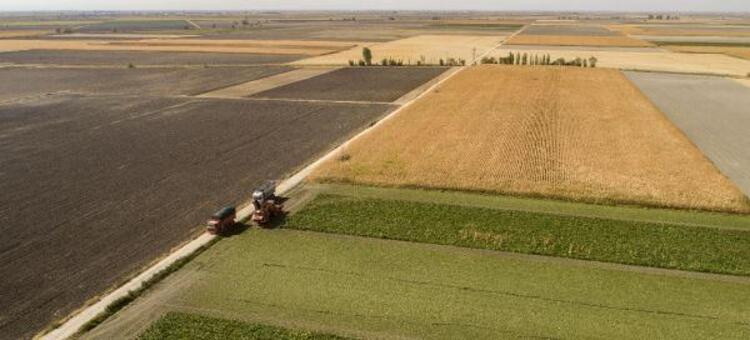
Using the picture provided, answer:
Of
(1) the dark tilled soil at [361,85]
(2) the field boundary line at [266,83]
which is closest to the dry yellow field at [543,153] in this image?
(1) the dark tilled soil at [361,85]

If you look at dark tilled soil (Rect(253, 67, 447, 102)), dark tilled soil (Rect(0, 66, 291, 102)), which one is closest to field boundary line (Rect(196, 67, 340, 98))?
dark tilled soil (Rect(253, 67, 447, 102))

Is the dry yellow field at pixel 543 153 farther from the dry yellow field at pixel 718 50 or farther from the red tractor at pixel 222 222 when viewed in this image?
the dry yellow field at pixel 718 50

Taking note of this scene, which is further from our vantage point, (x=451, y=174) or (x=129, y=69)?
(x=129, y=69)

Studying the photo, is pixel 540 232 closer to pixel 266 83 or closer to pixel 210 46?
pixel 266 83

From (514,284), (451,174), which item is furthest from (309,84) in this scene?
(514,284)

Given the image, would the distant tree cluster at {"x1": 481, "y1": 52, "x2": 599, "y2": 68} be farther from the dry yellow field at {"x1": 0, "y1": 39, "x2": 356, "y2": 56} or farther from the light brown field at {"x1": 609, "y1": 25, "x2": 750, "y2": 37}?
the light brown field at {"x1": 609, "y1": 25, "x2": 750, "y2": 37}

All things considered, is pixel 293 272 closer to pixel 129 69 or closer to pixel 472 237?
pixel 472 237
